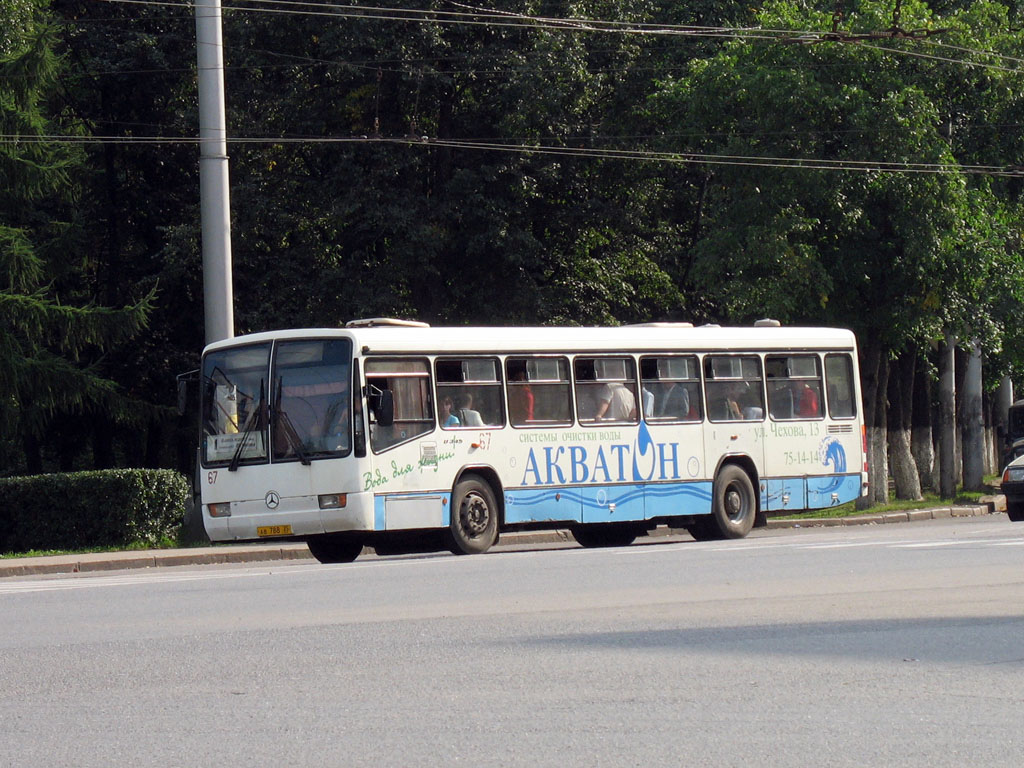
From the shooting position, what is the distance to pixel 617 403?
837 inches

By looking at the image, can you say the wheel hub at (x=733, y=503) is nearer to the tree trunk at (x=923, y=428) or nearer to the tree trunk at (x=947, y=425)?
the tree trunk at (x=947, y=425)

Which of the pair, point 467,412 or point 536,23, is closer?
point 467,412

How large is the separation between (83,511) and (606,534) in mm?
8367

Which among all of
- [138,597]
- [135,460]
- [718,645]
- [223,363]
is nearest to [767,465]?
[223,363]

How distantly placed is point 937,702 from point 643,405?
14.1 meters

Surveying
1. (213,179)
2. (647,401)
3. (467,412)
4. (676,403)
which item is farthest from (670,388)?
(213,179)

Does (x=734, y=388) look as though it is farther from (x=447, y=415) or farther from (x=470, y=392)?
(x=447, y=415)

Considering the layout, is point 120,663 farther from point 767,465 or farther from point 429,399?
point 767,465

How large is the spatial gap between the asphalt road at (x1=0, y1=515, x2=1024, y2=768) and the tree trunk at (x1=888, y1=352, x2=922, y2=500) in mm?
20529

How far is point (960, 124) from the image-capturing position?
32.5 metres

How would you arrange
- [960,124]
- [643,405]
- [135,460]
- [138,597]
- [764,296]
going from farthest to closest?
1. [135,460]
2. [960,124]
3. [764,296]
4. [643,405]
5. [138,597]

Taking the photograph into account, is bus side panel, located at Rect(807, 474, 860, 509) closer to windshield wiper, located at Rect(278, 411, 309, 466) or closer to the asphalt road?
windshield wiper, located at Rect(278, 411, 309, 466)

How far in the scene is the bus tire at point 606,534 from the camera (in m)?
22.2

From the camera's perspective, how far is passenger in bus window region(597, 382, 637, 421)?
69.2 feet
